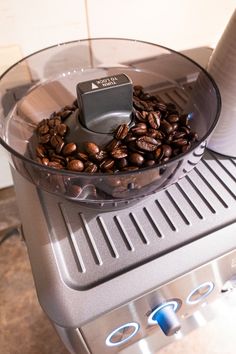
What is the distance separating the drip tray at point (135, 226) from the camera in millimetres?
343

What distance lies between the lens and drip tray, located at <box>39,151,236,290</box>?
0.34m

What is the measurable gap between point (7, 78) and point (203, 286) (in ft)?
1.28

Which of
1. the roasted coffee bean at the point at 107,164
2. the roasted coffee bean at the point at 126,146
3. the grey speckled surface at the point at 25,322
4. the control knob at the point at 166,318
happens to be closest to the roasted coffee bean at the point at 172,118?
the roasted coffee bean at the point at 126,146

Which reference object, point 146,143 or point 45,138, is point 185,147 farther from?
point 45,138

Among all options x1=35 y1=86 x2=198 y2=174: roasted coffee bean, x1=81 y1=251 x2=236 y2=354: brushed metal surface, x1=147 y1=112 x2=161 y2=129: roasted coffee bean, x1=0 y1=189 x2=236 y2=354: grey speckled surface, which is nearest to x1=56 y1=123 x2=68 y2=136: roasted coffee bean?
x1=35 y1=86 x2=198 y2=174: roasted coffee bean

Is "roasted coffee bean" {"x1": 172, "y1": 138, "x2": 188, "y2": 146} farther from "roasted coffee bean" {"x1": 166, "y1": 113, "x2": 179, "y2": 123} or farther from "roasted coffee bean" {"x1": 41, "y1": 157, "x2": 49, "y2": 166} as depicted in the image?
"roasted coffee bean" {"x1": 41, "y1": 157, "x2": 49, "y2": 166}

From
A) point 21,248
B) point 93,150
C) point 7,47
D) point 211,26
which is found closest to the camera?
point 93,150

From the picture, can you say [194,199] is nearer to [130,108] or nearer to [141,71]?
[130,108]

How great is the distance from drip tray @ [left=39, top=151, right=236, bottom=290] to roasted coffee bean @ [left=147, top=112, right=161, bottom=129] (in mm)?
95

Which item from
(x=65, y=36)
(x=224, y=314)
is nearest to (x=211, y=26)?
(x=65, y=36)

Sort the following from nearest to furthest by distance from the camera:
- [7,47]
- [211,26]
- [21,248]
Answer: [7,47] → [211,26] → [21,248]

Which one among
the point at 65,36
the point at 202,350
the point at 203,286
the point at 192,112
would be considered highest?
the point at 65,36

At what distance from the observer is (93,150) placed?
0.34 meters

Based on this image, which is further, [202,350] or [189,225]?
[202,350]
